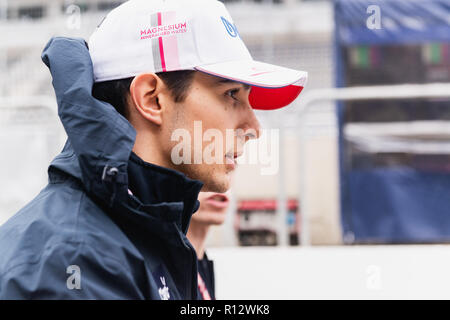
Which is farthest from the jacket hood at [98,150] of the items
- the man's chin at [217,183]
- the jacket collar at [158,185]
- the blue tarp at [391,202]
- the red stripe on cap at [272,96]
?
the blue tarp at [391,202]

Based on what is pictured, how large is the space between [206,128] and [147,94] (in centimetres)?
16

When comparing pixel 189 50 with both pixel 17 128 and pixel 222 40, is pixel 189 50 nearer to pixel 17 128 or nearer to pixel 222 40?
pixel 222 40

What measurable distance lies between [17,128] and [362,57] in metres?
2.82

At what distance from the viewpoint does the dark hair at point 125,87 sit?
Answer: 52.8 inches

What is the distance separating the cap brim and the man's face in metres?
0.04

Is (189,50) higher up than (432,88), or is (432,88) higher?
(189,50)

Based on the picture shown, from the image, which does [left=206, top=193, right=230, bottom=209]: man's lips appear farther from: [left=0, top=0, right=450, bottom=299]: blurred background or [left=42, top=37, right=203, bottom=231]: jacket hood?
[left=42, top=37, right=203, bottom=231]: jacket hood

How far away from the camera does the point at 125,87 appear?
1.36 metres

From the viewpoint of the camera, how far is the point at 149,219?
1.15 m

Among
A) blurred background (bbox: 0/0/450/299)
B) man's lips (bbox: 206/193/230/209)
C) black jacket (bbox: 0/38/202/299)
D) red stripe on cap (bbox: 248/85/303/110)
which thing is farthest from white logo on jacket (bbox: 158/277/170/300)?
blurred background (bbox: 0/0/450/299)
